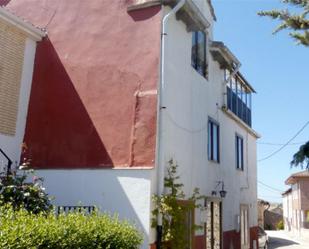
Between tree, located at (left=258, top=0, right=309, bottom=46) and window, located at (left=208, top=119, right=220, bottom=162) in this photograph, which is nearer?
tree, located at (left=258, top=0, right=309, bottom=46)

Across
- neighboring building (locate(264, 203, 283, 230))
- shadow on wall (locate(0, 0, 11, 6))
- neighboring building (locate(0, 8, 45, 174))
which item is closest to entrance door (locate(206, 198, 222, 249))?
neighboring building (locate(0, 8, 45, 174))

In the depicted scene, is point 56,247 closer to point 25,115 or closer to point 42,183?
point 42,183

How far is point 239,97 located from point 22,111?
11133 mm

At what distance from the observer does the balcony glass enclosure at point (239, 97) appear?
18.6 metres

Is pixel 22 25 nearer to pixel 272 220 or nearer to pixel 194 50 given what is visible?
pixel 194 50

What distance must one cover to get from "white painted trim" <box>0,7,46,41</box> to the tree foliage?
18.5 ft

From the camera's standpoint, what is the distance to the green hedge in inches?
236

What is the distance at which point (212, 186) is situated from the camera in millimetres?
15773

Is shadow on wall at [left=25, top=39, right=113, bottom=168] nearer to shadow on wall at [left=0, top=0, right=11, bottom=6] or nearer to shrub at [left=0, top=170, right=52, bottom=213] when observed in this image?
shrub at [left=0, top=170, right=52, bottom=213]

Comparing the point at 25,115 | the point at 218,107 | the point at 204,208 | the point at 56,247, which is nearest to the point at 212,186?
the point at 204,208

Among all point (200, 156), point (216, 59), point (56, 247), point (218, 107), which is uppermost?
point (216, 59)

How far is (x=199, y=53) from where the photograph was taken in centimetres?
1532

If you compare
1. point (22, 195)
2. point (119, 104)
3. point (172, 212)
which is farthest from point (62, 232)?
point (119, 104)

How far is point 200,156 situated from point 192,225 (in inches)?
104
